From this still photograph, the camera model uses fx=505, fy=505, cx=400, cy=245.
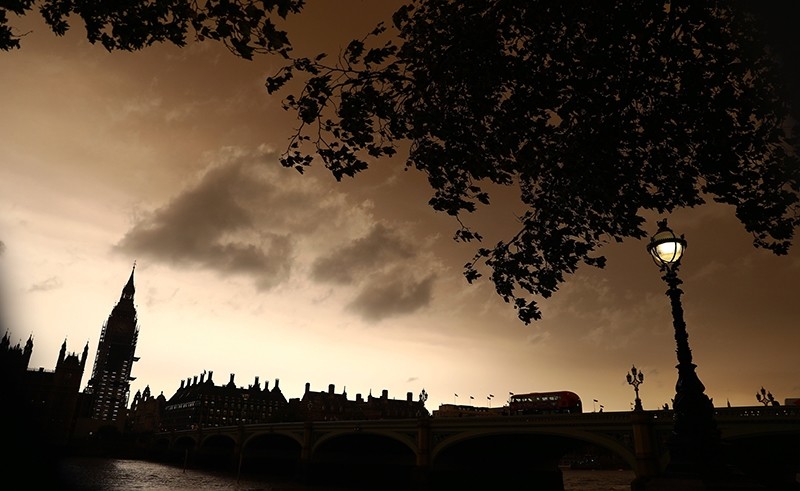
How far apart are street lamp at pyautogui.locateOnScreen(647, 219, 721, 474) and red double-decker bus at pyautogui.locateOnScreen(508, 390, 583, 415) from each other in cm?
4879

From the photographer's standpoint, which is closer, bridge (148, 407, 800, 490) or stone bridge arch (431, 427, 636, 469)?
bridge (148, 407, 800, 490)

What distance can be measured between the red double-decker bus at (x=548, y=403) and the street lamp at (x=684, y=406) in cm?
4879

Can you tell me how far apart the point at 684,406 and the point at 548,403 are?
168 ft

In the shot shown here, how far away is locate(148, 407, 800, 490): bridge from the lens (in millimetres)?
31188

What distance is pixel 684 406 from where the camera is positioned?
7.82m

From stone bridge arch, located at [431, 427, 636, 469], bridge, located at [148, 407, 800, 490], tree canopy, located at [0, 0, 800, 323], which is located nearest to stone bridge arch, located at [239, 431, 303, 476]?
bridge, located at [148, 407, 800, 490]

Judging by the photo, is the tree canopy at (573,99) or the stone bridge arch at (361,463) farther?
the stone bridge arch at (361,463)

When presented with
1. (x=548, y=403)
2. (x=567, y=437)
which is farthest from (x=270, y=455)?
(x=567, y=437)

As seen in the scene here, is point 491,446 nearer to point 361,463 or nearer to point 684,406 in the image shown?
point 361,463

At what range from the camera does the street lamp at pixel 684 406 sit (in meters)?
7.28

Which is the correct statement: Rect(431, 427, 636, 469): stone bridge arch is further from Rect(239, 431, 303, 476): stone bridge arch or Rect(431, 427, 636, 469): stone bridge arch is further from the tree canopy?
Rect(239, 431, 303, 476): stone bridge arch

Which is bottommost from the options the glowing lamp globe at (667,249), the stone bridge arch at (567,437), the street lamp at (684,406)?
the stone bridge arch at (567,437)

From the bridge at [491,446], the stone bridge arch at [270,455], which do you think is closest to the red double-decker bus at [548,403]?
the bridge at [491,446]

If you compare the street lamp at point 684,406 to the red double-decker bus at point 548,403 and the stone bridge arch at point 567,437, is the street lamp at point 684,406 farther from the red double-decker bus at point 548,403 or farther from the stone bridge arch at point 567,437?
the red double-decker bus at point 548,403
